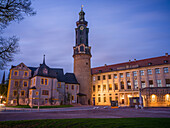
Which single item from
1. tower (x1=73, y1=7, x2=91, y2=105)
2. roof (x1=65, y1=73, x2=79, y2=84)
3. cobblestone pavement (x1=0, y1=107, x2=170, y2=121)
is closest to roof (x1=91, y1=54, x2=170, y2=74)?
tower (x1=73, y1=7, x2=91, y2=105)

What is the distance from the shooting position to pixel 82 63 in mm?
57219

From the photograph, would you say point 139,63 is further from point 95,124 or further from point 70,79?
point 95,124

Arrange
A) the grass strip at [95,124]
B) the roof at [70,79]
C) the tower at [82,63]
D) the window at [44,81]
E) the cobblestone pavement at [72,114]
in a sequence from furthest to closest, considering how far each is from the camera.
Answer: the tower at [82,63]
the roof at [70,79]
the window at [44,81]
the cobblestone pavement at [72,114]
the grass strip at [95,124]

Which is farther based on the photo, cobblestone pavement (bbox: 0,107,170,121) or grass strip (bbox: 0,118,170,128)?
cobblestone pavement (bbox: 0,107,170,121)

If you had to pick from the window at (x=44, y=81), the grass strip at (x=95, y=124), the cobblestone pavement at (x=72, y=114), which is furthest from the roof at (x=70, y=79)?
the grass strip at (x=95, y=124)

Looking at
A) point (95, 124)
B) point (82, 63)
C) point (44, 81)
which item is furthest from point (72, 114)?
point (82, 63)

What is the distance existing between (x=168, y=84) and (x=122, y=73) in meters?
15.9

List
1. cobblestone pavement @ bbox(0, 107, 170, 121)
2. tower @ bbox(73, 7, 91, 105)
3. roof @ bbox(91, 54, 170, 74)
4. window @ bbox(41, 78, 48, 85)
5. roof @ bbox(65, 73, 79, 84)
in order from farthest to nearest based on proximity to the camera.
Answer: tower @ bbox(73, 7, 91, 105) → roof @ bbox(65, 73, 79, 84) → roof @ bbox(91, 54, 170, 74) → window @ bbox(41, 78, 48, 85) → cobblestone pavement @ bbox(0, 107, 170, 121)

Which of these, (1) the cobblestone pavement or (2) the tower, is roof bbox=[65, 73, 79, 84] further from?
(1) the cobblestone pavement

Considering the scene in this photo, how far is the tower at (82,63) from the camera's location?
55.1m

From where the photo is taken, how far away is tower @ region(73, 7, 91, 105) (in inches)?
2171

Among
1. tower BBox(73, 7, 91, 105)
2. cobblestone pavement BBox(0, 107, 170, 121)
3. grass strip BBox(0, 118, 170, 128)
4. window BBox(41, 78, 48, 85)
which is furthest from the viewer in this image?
tower BBox(73, 7, 91, 105)

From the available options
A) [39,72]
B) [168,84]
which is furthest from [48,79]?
[168,84]

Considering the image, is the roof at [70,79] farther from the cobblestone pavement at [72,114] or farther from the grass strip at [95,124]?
the grass strip at [95,124]
